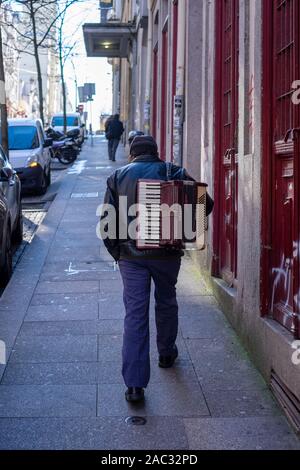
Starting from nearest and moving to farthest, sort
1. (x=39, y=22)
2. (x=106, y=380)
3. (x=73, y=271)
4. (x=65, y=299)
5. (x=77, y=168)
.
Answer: (x=106, y=380) < (x=65, y=299) < (x=73, y=271) < (x=77, y=168) < (x=39, y=22)

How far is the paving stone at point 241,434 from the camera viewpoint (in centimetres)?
420

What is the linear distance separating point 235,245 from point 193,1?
4327 mm

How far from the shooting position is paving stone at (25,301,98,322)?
6.95 m

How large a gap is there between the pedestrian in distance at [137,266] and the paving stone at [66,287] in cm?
293

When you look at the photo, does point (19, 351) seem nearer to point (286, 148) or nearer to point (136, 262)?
point (136, 262)

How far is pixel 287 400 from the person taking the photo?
4.59 meters

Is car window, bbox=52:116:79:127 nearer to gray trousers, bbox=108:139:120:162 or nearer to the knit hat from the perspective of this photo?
gray trousers, bbox=108:139:120:162

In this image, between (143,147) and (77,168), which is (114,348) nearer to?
(143,147)

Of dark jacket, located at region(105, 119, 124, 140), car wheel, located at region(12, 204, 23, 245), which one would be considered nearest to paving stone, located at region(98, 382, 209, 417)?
car wheel, located at region(12, 204, 23, 245)

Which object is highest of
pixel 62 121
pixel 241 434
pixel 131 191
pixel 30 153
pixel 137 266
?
pixel 62 121

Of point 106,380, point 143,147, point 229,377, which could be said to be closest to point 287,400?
point 229,377

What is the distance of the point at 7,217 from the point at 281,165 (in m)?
4.61

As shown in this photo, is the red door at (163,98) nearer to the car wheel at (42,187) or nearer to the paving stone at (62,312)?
the car wheel at (42,187)

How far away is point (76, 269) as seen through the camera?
9.10m
